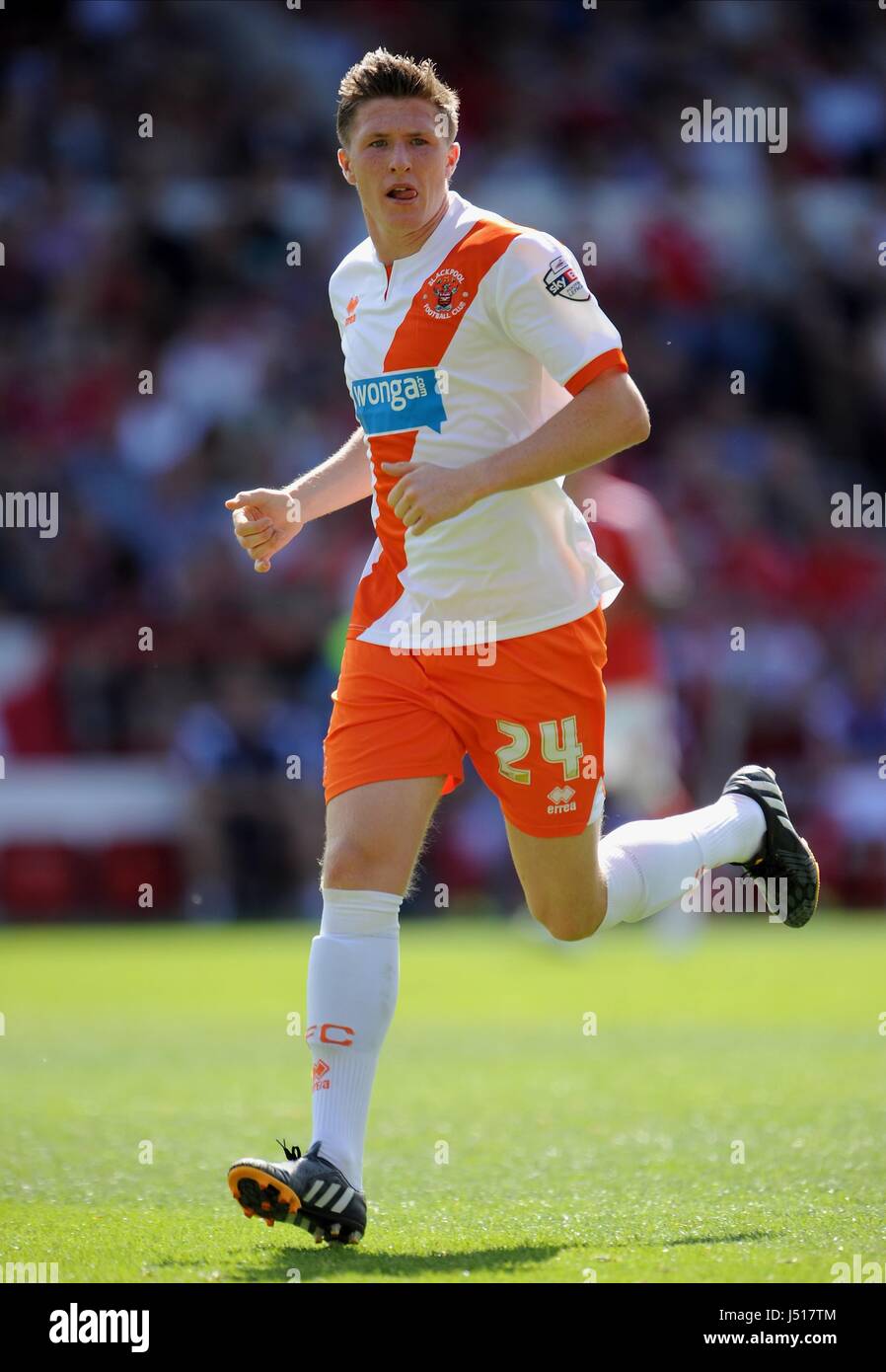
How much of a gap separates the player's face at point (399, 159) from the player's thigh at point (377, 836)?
138 cm

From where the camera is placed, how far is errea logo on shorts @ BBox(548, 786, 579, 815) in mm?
4773

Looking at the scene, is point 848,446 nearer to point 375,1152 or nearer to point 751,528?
point 751,528

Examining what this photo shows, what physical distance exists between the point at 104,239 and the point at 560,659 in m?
14.3

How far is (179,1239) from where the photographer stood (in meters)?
4.43

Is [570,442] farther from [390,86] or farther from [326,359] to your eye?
[326,359]

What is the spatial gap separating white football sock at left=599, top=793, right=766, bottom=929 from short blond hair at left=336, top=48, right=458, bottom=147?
76.1 inches

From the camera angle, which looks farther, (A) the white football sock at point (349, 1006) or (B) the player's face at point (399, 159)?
Answer: (B) the player's face at point (399, 159)

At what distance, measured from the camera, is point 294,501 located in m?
5.06

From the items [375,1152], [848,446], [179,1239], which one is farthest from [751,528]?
[179,1239]

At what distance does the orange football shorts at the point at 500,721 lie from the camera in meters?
4.74

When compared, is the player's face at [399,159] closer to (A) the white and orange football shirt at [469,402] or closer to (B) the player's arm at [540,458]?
(A) the white and orange football shirt at [469,402]

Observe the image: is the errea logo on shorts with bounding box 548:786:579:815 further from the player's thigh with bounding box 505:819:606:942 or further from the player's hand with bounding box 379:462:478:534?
the player's hand with bounding box 379:462:478:534

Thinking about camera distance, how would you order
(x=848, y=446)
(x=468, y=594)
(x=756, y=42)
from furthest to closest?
(x=756, y=42) < (x=848, y=446) < (x=468, y=594)
